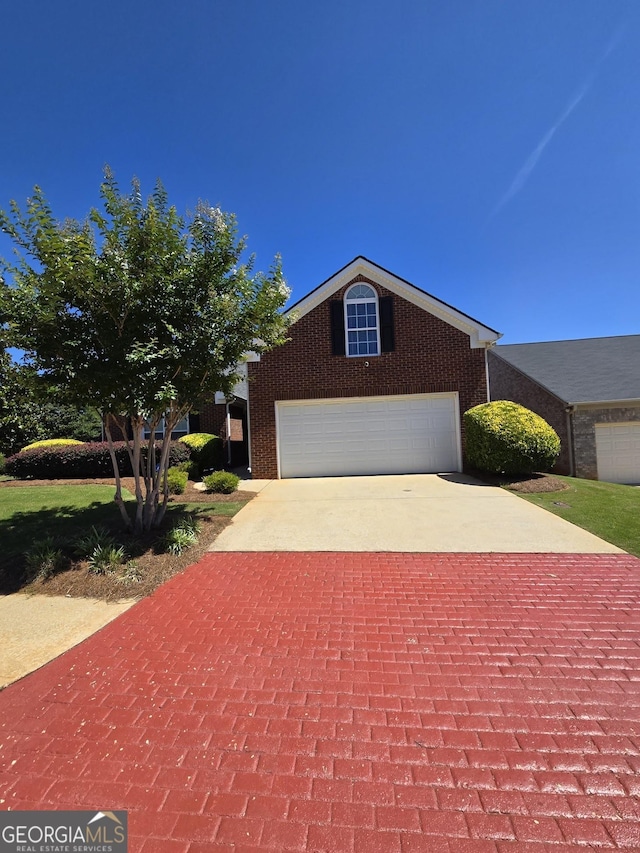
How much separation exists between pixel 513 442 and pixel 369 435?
162 inches

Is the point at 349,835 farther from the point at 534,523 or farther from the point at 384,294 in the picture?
the point at 384,294

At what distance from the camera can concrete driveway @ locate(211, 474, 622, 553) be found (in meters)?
5.54

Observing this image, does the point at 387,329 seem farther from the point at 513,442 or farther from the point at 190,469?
the point at 190,469

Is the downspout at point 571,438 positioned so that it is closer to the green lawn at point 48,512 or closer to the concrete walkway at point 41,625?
the green lawn at point 48,512

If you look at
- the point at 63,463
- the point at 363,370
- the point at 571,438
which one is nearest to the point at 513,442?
the point at 571,438

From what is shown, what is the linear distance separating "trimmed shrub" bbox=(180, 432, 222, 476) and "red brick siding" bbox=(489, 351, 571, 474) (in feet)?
38.2

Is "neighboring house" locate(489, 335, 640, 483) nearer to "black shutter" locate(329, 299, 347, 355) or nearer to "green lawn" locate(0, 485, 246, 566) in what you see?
"black shutter" locate(329, 299, 347, 355)

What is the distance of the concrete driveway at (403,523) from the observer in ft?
18.2

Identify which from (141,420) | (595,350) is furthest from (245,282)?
(595,350)

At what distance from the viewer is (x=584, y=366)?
15.0 m

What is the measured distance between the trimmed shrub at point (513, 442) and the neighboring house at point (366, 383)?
60.6 inches

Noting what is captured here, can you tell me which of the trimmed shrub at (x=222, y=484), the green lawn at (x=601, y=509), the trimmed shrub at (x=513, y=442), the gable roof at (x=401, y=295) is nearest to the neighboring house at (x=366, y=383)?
the gable roof at (x=401, y=295)

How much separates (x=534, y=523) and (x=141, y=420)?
21.7 ft

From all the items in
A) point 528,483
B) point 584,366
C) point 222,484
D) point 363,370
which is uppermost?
point 584,366
